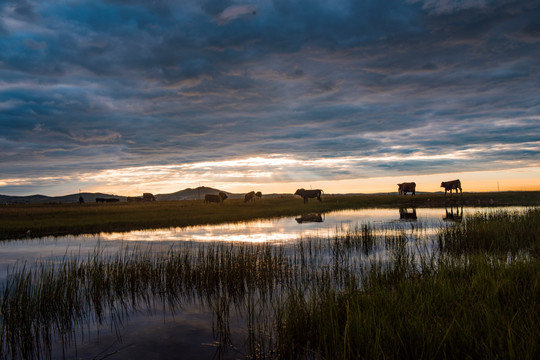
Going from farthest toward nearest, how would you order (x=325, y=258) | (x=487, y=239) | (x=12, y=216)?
1. (x=12, y=216)
2. (x=487, y=239)
3. (x=325, y=258)

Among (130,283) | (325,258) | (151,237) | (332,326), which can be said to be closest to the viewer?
Answer: (332,326)

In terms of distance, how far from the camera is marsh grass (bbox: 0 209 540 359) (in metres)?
5.02

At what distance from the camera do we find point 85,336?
7.46 meters

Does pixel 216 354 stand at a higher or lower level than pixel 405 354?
lower

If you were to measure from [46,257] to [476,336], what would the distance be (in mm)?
17091

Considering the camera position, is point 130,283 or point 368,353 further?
point 130,283

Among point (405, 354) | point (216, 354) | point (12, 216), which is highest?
point (12, 216)

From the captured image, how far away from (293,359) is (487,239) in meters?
13.3

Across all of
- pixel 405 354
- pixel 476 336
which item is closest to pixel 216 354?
pixel 405 354

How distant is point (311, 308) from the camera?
701cm

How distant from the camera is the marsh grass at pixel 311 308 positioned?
5.02 metres

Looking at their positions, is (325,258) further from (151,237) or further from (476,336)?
(151,237)

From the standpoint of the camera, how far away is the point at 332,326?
552 centimetres

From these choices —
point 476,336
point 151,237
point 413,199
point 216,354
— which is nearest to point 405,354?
point 476,336
